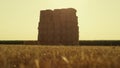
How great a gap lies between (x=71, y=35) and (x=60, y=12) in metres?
0.40

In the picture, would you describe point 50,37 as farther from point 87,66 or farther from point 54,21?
point 87,66

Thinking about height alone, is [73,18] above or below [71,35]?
above

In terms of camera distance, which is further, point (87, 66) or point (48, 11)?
point (48, 11)

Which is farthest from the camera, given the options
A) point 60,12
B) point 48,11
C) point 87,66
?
point 48,11

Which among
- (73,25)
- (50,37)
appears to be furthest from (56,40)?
(73,25)

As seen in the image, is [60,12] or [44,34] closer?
[60,12]

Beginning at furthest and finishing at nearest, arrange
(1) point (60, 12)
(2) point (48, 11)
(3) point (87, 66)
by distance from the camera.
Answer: (2) point (48, 11) < (1) point (60, 12) < (3) point (87, 66)

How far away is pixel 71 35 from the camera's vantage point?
148 inches

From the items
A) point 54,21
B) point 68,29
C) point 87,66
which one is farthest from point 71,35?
point 87,66

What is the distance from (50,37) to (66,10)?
1.59 ft

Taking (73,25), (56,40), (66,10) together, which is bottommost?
(56,40)

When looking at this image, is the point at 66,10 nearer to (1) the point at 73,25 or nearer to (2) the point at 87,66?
(1) the point at 73,25

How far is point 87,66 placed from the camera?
1.02ft

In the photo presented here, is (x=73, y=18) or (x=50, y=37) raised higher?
(x=73, y=18)
